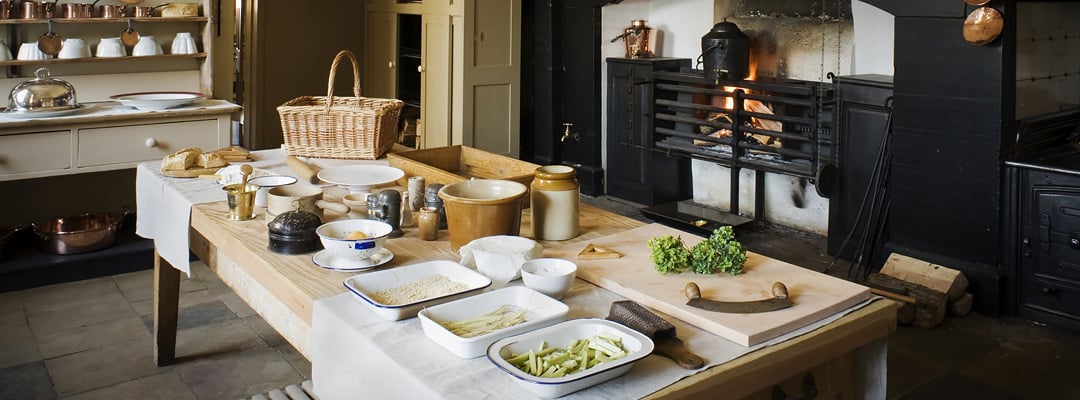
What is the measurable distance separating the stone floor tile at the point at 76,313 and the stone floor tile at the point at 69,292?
0.14 ft

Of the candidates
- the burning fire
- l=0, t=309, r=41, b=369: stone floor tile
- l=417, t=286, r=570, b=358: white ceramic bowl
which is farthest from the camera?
the burning fire

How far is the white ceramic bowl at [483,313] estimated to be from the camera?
6.23ft

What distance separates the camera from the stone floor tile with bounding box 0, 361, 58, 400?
371 centimetres

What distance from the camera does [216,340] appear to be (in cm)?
429

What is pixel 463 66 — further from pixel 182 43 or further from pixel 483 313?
pixel 483 313

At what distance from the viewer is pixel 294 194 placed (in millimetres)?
3088

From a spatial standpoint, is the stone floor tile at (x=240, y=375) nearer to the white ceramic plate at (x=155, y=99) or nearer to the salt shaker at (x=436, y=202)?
the salt shaker at (x=436, y=202)

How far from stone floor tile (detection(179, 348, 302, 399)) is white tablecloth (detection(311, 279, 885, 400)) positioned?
1.68 m

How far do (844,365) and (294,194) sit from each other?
174cm

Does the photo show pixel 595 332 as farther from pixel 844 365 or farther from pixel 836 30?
pixel 836 30

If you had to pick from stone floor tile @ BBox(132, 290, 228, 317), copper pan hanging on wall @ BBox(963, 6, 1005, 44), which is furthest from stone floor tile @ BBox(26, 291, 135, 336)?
copper pan hanging on wall @ BBox(963, 6, 1005, 44)

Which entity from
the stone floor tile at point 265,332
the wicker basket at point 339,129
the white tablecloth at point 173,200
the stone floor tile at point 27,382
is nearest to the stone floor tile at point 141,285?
the stone floor tile at point 265,332

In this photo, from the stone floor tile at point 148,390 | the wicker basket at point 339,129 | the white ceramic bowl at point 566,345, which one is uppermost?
the wicker basket at point 339,129

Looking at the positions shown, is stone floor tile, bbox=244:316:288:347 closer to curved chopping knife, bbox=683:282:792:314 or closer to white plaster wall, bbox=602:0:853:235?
curved chopping knife, bbox=683:282:792:314
